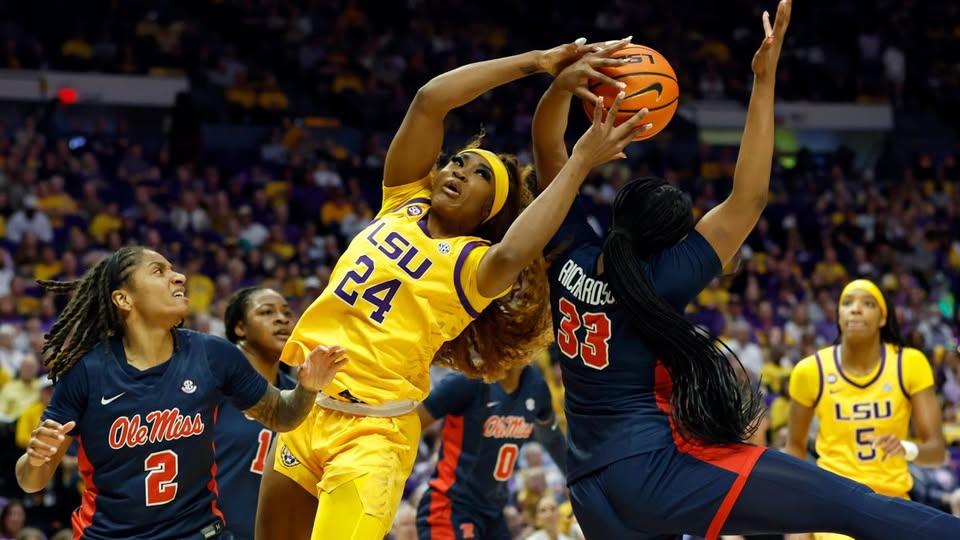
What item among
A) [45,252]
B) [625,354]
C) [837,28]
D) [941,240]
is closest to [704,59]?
[837,28]

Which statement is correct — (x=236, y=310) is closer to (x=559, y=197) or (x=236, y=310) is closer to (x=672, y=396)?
(x=559, y=197)

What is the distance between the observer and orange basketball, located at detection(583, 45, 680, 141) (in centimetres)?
413

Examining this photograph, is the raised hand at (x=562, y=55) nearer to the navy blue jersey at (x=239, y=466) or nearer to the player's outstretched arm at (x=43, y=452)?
the player's outstretched arm at (x=43, y=452)

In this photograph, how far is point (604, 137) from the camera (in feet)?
13.0

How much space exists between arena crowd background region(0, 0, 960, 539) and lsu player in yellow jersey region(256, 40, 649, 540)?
3957 millimetres

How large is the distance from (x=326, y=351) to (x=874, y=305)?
11.6 feet

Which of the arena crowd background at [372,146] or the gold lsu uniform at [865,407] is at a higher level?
the arena crowd background at [372,146]

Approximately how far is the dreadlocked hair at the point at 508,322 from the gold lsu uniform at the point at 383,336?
0.25m

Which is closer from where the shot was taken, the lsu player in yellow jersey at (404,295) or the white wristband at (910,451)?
the lsu player in yellow jersey at (404,295)

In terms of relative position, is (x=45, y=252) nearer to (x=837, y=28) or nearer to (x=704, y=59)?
(x=704, y=59)

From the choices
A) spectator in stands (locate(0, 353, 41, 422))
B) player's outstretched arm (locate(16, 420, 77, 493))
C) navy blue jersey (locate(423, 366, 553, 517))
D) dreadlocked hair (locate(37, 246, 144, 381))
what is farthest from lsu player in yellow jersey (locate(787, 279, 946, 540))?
spectator in stands (locate(0, 353, 41, 422))

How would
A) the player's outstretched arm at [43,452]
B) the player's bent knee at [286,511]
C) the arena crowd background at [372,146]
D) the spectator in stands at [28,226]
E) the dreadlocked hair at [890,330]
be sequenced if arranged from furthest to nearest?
the spectator in stands at [28,226]
the arena crowd background at [372,146]
the dreadlocked hair at [890,330]
the player's bent knee at [286,511]
the player's outstretched arm at [43,452]

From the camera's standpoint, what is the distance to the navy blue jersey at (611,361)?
12.6 ft

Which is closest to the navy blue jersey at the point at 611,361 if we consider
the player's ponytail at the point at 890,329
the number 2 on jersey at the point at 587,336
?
the number 2 on jersey at the point at 587,336
